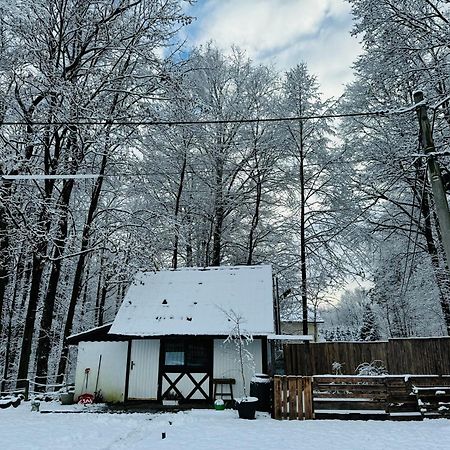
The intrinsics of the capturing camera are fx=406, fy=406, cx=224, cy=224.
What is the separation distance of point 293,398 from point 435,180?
24.1 feet

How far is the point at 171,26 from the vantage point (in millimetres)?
14172

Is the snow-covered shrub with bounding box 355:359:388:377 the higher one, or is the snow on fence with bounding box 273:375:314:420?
the snow-covered shrub with bounding box 355:359:388:377

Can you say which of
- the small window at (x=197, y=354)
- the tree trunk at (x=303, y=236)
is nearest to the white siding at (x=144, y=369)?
the small window at (x=197, y=354)

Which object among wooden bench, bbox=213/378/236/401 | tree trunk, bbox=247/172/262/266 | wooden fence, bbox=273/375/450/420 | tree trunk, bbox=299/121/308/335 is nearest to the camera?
wooden fence, bbox=273/375/450/420

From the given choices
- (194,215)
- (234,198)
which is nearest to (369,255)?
(234,198)

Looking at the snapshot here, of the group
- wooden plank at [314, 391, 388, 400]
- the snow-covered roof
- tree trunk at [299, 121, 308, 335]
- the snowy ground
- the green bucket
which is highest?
tree trunk at [299, 121, 308, 335]

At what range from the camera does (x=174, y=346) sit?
14.4 m

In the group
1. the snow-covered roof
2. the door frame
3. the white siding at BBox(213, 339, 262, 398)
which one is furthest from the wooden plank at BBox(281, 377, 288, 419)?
the door frame

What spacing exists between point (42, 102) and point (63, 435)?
10.4 m

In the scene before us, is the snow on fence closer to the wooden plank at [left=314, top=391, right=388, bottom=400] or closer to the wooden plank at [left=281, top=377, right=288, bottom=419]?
the wooden plank at [left=281, top=377, right=288, bottom=419]

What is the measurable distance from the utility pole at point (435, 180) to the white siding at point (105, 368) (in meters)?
12.0

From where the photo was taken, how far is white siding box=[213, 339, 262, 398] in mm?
13680

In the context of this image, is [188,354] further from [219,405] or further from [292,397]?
[292,397]

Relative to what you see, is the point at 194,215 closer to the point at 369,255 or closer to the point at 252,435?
the point at 369,255
